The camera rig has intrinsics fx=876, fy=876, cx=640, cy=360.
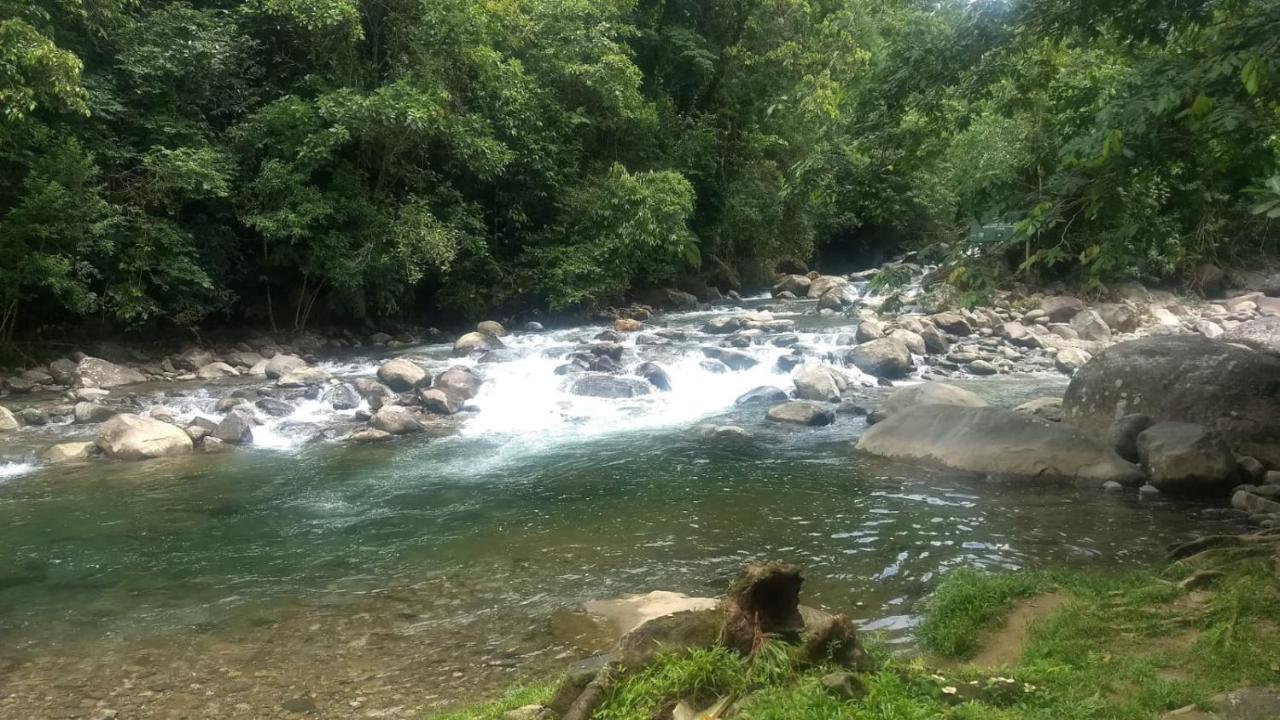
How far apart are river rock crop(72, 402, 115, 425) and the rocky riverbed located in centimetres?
4

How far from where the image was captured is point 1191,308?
22.0 metres

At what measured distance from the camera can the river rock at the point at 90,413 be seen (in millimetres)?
13344

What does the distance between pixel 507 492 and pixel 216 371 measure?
9.72m

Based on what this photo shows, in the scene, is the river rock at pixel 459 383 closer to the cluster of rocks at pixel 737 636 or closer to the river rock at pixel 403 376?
the river rock at pixel 403 376

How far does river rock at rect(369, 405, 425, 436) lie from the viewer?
1298cm

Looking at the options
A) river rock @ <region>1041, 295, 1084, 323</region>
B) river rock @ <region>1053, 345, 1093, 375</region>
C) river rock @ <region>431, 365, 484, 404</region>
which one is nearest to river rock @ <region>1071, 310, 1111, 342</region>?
river rock @ <region>1041, 295, 1084, 323</region>

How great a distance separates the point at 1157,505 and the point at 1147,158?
365 centimetres

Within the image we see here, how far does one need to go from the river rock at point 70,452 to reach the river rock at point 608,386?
7.11m

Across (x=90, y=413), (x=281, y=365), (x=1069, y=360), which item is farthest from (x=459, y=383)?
(x=1069, y=360)

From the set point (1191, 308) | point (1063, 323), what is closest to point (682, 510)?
point (1063, 323)

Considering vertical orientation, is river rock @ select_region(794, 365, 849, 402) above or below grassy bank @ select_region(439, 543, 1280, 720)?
below

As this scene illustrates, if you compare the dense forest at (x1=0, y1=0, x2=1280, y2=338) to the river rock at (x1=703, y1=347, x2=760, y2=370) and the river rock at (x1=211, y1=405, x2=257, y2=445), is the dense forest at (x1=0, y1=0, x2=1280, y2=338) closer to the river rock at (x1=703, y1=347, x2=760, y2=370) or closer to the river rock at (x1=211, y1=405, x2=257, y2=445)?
the river rock at (x1=703, y1=347, x2=760, y2=370)

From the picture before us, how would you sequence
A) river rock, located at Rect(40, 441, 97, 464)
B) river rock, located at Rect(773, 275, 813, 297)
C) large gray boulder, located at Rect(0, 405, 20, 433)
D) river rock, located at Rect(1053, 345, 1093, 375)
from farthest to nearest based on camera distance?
river rock, located at Rect(773, 275, 813, 297) < river rock, located at Rect(1053, 345, 1093, 375) < large gray boulder, located at Rect(0, 405, 20, 433) < river rock, located at Rect(40, 441, 97, 464)

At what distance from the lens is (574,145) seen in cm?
2342
